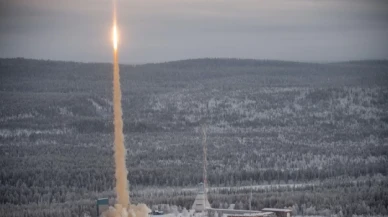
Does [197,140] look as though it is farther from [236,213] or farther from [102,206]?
[102,206]

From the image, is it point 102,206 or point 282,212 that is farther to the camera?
point 282,212

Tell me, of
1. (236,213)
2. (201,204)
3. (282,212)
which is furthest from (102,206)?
(282,212)

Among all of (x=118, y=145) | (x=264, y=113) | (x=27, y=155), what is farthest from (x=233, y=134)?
(x=118, y=145)

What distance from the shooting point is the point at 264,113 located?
16225 cm

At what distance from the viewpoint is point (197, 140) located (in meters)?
140

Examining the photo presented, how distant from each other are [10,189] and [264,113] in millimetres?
68024

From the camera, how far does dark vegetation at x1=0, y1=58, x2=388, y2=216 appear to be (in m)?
93.1

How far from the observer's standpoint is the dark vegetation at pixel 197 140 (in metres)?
93.1

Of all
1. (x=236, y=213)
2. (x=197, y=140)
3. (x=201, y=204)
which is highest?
(x=197, y=140)

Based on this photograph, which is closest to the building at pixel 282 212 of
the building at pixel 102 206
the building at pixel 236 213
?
the building at pixel 236 213

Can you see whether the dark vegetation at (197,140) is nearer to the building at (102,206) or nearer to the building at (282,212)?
the building at (102,206)

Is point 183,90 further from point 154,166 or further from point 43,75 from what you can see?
point 154,166

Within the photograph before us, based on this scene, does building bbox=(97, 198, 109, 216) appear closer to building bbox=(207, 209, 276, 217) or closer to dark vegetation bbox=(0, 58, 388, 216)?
dark vegetation bbox=(0, 58, 388, 216)

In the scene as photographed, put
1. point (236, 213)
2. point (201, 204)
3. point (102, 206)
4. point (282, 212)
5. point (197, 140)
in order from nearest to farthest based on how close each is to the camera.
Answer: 1. point (102, 206)
2. point (282, 212)
3. point (236, 213)
4. point (201, 204)
5. point (197, 140)
